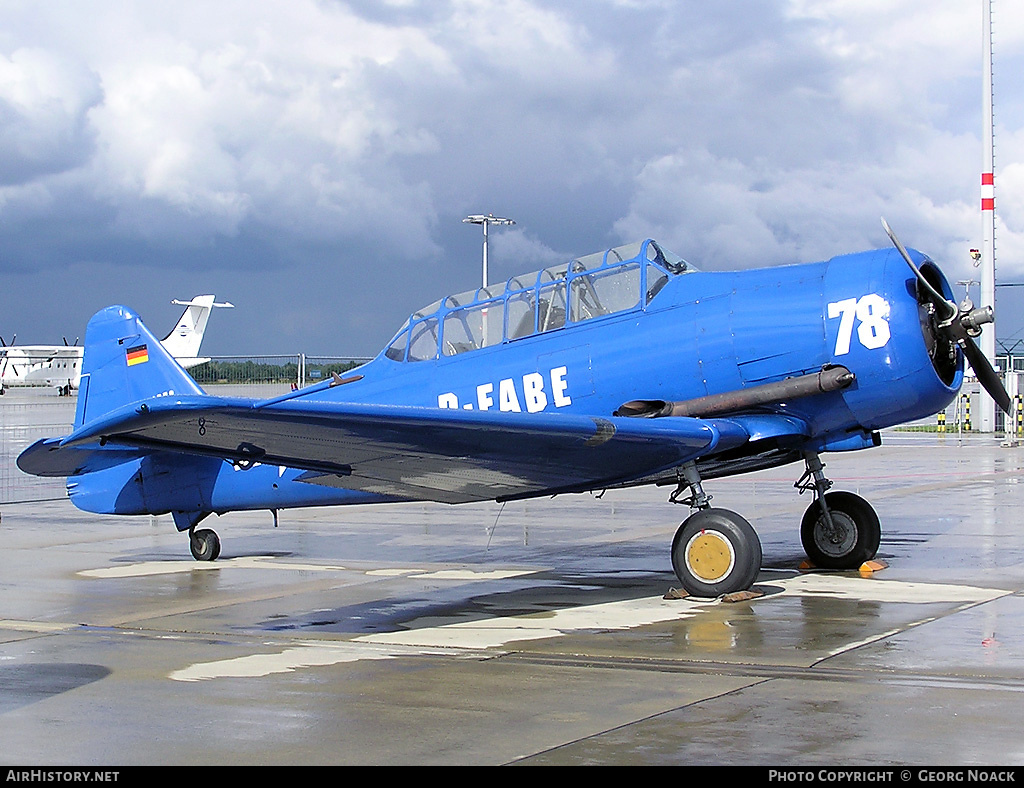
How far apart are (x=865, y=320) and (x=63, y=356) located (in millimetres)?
74503

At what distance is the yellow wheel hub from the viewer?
8.67 meters

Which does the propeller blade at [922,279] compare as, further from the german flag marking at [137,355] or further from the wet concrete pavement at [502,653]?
the german flag marking at [137,355]

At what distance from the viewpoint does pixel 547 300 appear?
10.0 metres

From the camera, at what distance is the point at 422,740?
16.7ft

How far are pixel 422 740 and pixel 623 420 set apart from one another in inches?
148

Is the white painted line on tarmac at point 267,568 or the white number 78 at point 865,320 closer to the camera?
the white number 78 at point 865,320

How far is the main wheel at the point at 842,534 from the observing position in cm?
1044

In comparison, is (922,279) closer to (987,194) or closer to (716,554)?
(716,554)

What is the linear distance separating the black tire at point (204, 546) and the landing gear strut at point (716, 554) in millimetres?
5201

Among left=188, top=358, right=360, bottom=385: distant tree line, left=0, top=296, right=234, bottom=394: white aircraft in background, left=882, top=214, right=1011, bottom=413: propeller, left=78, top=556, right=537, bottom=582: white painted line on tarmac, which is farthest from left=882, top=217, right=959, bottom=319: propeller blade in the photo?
left=0, top=296, right=234, bottom=394: white aircraft in background

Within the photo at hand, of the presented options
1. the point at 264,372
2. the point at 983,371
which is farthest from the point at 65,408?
the point at 983,371

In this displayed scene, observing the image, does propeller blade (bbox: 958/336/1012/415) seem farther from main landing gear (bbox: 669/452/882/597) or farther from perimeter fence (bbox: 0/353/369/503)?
perimeter fence (bbox: 0/353/369/503)

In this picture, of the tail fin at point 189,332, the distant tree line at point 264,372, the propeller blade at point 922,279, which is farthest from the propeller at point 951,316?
the tail fin at point 189,332

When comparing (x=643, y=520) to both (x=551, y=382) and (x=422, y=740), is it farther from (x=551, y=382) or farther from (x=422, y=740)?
(x=422, y=740)
